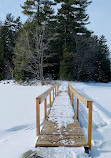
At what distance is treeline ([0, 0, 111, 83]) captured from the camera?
18.0 metres

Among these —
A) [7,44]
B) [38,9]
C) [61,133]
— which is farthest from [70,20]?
[61,133]

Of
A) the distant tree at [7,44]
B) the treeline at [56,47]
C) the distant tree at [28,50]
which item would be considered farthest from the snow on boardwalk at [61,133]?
the distant tree at [7,44]

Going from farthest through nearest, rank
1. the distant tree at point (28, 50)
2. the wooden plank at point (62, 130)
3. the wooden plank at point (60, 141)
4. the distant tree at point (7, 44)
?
the distant tree at point (7, 44) < the distant tree at point (28, 50) < the wooden plank at point (62, 130) < the wooden plank at point (60, 141)

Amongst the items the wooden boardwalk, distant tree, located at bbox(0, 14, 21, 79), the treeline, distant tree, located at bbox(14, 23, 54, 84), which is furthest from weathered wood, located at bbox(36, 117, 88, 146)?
distant tree, located at bbox(0, 14, 21, 79)

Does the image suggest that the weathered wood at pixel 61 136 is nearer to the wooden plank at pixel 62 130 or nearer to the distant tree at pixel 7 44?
the wooden plank at pixel 62 130

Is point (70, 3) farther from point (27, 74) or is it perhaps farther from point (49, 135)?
point (49, 135)

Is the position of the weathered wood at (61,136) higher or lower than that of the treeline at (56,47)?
lower

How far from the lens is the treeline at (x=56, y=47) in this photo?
59.2 ft

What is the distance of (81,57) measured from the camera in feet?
67.4

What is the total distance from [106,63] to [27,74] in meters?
15.6

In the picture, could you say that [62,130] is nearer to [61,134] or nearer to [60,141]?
[61,134]

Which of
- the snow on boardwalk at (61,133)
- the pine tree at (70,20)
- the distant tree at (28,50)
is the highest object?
the pine tree at (70,20)

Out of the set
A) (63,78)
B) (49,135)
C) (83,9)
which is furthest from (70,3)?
(49,135)

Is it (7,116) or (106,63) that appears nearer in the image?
(7,116)
